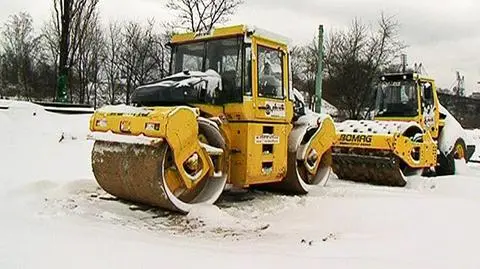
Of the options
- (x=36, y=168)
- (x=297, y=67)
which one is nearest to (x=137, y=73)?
(x=297, y=67)

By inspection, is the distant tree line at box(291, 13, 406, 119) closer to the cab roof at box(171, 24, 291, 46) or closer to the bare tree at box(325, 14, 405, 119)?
the bare tree at box(325, 14, 405, 119)

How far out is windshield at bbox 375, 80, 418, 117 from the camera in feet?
36.9

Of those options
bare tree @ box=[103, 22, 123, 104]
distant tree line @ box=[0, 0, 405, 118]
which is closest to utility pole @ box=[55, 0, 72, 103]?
distant tree line @ box=[0, 0, 405, 118]

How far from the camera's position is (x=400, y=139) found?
970cm

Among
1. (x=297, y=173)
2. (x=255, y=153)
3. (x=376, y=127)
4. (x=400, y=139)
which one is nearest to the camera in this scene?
(x=255, y=153)

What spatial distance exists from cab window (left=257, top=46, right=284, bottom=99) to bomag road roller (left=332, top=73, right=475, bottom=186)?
2703 mm

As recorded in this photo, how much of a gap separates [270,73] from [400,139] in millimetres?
3216

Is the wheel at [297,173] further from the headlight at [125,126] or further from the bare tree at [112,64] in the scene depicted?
the bare tree at [112,64]

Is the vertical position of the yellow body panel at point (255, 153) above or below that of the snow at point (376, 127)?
below

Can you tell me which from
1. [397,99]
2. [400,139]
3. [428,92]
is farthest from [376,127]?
[428,92]

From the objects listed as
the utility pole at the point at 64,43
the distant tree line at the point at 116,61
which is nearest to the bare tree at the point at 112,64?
the distant tree line at the point at 116,61

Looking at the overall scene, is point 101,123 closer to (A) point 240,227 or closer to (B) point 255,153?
(B) point 255,153

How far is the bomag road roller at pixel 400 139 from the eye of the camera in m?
9.77

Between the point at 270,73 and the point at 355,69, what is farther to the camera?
the point at 355,69
